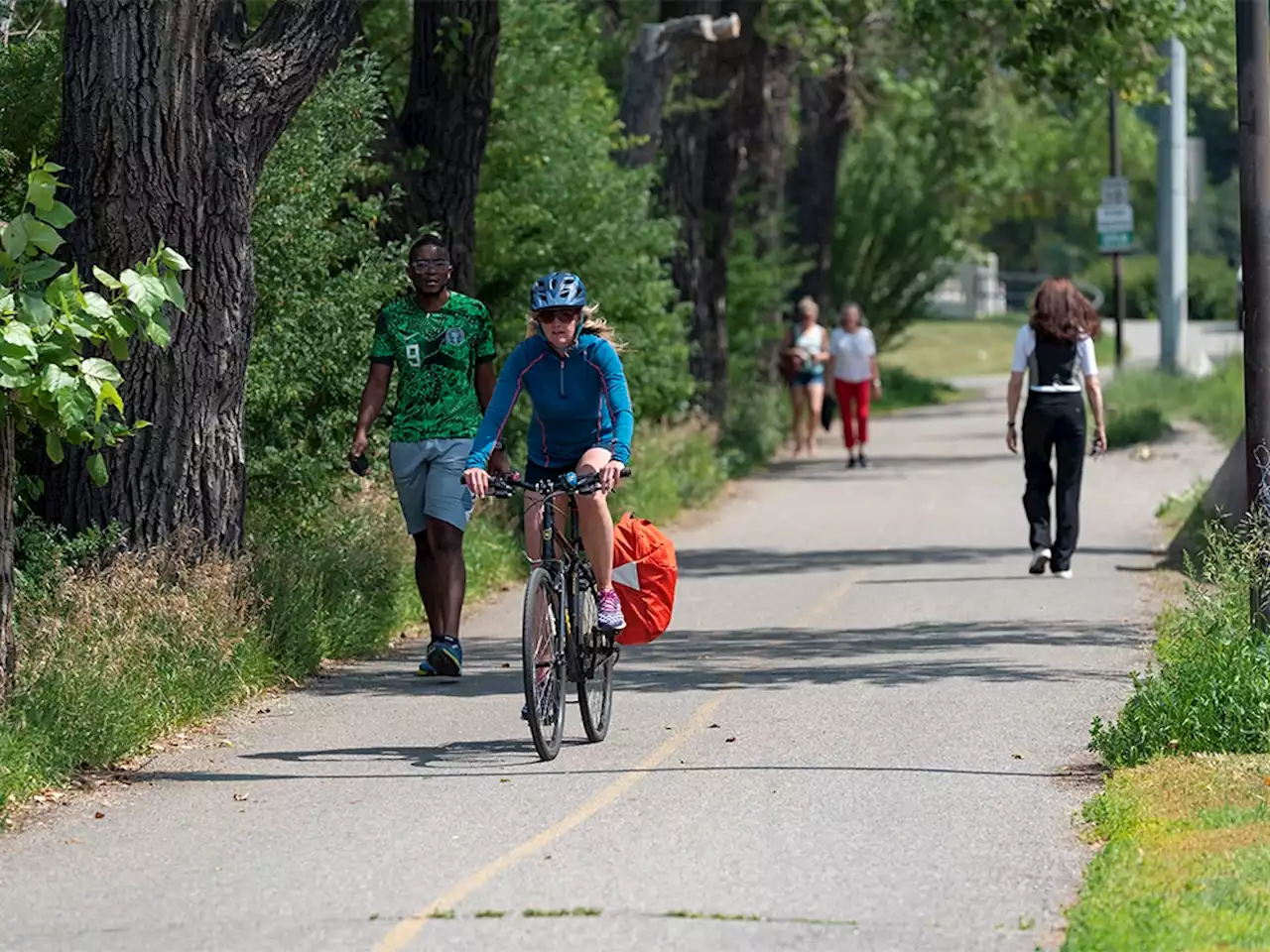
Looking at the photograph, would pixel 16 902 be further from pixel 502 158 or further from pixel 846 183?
pixel 846 183

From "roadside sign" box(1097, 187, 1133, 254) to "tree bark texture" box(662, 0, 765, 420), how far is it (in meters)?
9.29

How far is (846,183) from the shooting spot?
145 ft

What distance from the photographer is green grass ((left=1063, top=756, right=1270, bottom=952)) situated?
21.4 feet

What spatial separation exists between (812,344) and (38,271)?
20110mm

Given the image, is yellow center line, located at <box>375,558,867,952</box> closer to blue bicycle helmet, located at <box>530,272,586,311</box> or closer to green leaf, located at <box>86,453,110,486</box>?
blue bicycle helmet, located at <box>530,272,586,311</box>

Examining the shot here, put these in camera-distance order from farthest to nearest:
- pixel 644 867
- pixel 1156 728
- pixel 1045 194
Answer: pixel 1045 194 < pixel 1156 728 < pixel 644 867

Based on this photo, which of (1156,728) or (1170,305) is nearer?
(1156,728)

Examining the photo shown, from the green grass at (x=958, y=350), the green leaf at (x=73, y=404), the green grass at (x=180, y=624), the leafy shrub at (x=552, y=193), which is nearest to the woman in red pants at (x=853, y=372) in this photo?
the leafy shrub at (x=552, y=193)

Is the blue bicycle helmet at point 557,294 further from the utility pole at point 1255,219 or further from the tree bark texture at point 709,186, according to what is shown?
the tree bark texture at point 709,186

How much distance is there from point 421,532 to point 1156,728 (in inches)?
164

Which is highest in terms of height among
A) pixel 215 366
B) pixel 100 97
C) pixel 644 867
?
pixel 100 97

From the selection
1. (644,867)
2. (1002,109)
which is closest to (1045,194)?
(1002,109)

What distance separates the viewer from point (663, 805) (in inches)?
340

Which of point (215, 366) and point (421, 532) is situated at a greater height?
point (215, 366)
